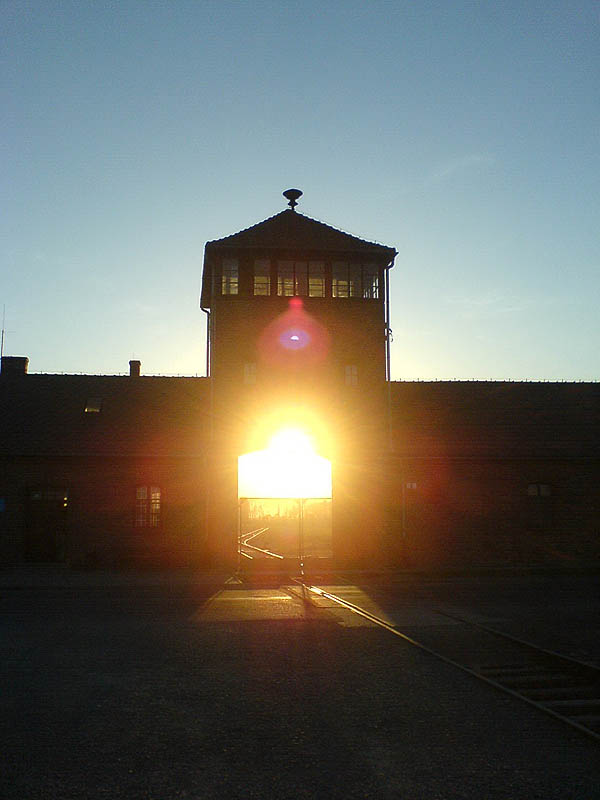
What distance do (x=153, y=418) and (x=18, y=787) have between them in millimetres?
27216

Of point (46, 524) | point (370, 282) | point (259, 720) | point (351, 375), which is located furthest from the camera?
point (370, 282)

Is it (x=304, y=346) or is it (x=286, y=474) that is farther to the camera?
(x=304, y=346)

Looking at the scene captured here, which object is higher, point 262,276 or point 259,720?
point 262,276

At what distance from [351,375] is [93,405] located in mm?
10559

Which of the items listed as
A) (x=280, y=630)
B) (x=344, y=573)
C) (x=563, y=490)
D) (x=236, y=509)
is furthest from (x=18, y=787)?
(x=563, y=490)

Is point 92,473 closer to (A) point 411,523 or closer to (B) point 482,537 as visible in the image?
(A) point 411,523

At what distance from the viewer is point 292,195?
112 feet

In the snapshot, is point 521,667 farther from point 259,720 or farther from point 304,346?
point 304,346

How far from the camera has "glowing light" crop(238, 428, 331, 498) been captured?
1272 inches

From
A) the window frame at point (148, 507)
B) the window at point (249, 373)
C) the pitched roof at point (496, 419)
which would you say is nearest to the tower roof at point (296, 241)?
the window at point (249, 373)

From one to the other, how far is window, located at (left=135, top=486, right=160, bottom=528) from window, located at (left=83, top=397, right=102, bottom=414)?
4.09 m

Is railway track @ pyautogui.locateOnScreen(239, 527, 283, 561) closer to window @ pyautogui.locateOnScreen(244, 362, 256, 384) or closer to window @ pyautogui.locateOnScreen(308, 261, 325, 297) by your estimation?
window @ pyautogui.locateOnScreen(244, 362, 256, 384)

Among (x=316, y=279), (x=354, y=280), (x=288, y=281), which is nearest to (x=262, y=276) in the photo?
(x=288, y=281)

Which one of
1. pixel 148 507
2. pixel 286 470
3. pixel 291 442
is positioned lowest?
pixel 148 507
